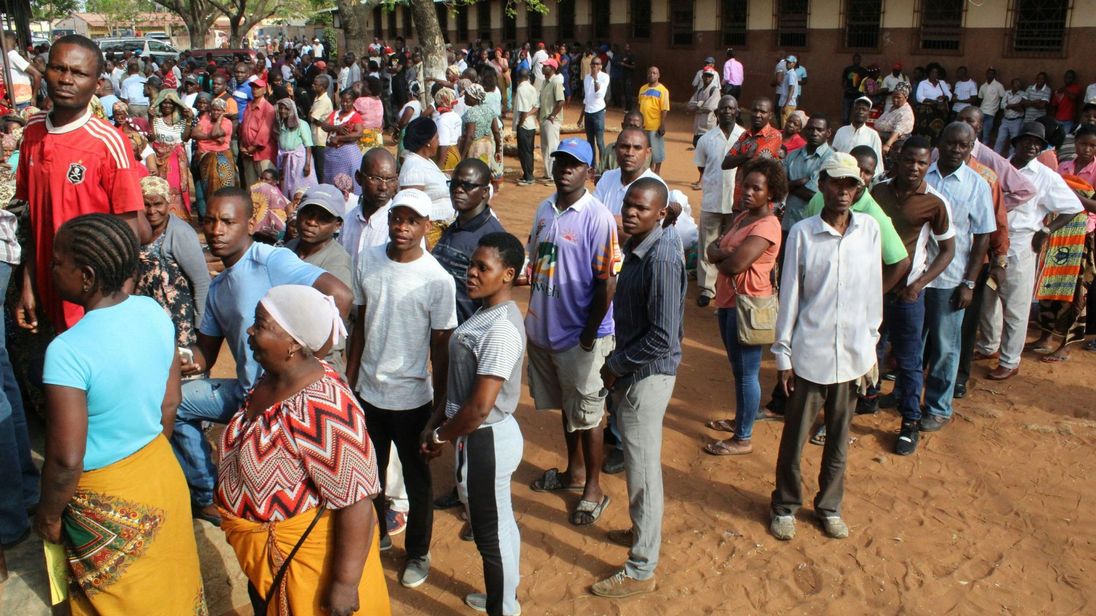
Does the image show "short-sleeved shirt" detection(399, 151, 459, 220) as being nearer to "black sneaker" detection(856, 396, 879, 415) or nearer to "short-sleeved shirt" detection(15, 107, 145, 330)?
"short-sleeved shirt" detection(15, 107, 145, 330)

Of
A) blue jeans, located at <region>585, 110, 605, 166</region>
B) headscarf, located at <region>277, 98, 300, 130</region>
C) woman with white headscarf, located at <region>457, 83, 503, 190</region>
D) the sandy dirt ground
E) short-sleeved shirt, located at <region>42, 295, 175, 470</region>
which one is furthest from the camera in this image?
blue jeans, located at <region>585, 110, 605, 166</region>

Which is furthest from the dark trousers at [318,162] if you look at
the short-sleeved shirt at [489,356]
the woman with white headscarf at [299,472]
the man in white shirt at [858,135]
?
the woman with white headscarf at [299,472]

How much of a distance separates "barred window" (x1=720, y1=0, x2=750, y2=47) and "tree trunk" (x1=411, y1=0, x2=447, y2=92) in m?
10.5

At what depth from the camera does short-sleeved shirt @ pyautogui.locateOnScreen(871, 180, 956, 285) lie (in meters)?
4.78

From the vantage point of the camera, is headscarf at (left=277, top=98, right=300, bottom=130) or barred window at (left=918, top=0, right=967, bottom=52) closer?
headscarf at (left=277, top=98, right=300, bottom=130)

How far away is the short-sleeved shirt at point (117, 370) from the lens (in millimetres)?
2471

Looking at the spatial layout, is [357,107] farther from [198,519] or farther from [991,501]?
[991,501]

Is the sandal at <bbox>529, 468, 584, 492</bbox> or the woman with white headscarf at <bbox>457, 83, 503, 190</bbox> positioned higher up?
the woman with white headscarf at <bbox>457, 83, 503, 190</bbox>

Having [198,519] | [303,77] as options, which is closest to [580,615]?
[198,519]

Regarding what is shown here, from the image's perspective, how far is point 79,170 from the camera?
3574mm

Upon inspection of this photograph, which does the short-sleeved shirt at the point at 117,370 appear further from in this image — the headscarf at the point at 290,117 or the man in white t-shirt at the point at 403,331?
the headscarf at the point at 290,117

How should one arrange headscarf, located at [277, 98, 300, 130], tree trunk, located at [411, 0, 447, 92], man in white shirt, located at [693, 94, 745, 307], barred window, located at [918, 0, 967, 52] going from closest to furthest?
man in white shirt, located at [693, 94, 745, 307] < headscarf, located at [277, 98, 300, 130] < tree trunk, located at [411, 0, 447, 92] < barred window, located at [918, 0, 967, 52]

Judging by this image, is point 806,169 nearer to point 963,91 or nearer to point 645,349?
point 645,349

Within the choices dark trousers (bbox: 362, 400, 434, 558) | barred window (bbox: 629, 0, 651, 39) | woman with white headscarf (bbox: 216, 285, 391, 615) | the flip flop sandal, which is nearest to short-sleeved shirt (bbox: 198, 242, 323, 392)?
dark trousers (bbox: 362, 400, 434, 558)
